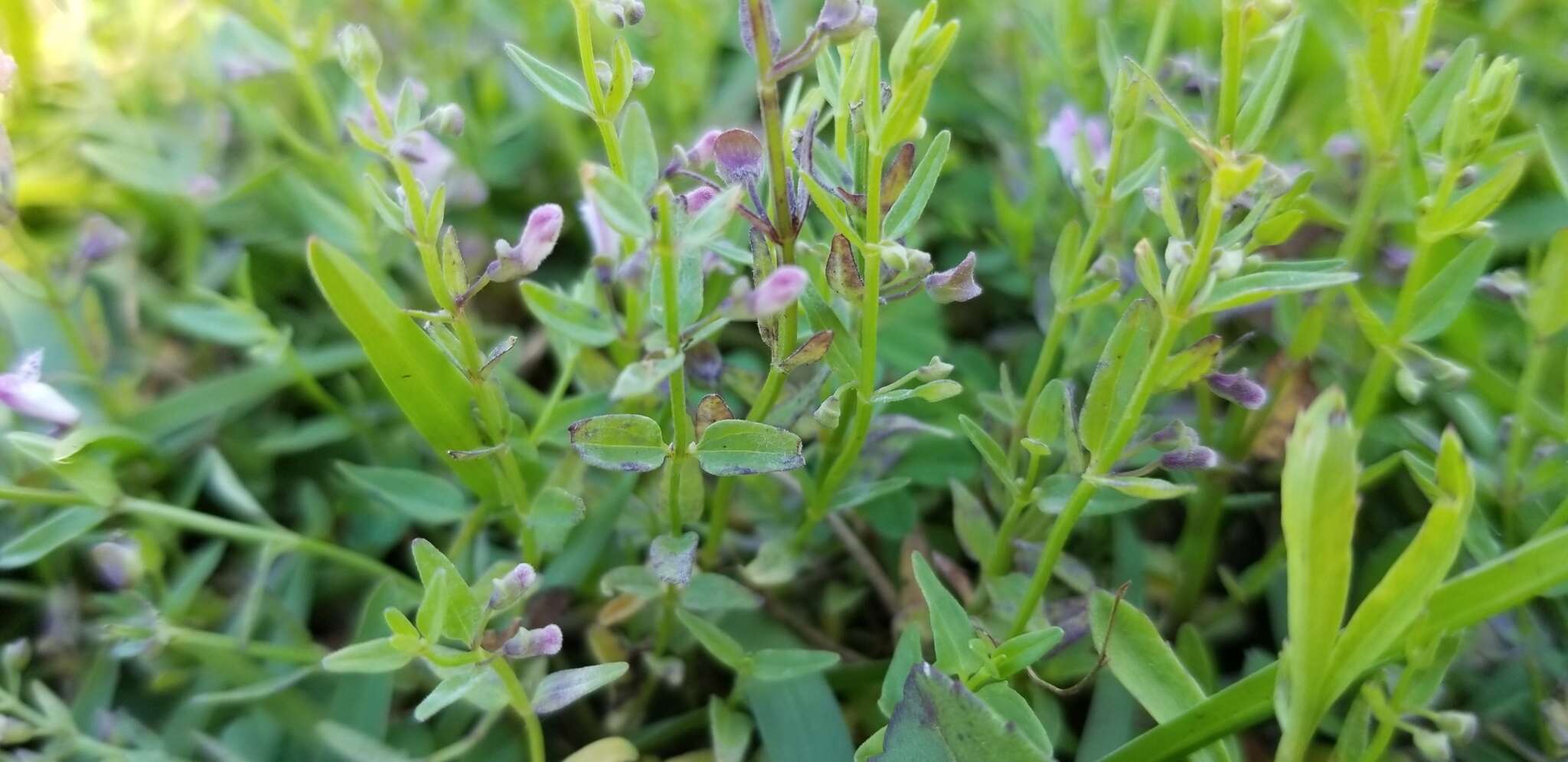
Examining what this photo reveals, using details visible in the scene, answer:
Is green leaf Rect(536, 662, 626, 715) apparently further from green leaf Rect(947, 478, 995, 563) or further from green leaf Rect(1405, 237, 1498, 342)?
Result: green leaf Rect(1405, 237, 1498, 342)

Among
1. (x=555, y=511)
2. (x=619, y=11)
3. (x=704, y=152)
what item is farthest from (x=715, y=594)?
(x=619, y=11)

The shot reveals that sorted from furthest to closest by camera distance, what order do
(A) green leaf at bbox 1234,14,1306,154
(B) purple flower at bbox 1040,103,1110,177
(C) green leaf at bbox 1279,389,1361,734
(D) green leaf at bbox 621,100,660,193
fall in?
(B) purple flower at bbox 1040,103,1110,177
(A) green leaf at bbox 1234,14,1306,154
(D) green leaf at bbox 621,100,660,193
(C) green leaf at bbox 1279,389,1361,734

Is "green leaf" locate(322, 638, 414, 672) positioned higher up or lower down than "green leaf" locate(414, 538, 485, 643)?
lower down

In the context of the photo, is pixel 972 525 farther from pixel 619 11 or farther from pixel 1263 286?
pixel 619 11

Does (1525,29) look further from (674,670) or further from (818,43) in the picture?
(674,670)

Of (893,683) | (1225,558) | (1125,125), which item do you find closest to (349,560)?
(893,683)

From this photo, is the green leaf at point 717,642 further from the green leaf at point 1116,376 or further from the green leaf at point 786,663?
the green leaf at point 1116,376

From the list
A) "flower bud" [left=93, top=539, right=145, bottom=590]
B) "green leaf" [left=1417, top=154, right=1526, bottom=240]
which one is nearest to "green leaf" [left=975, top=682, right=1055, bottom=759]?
"green leaf" [left=1417, top=154, right=1526, bottom=240]
